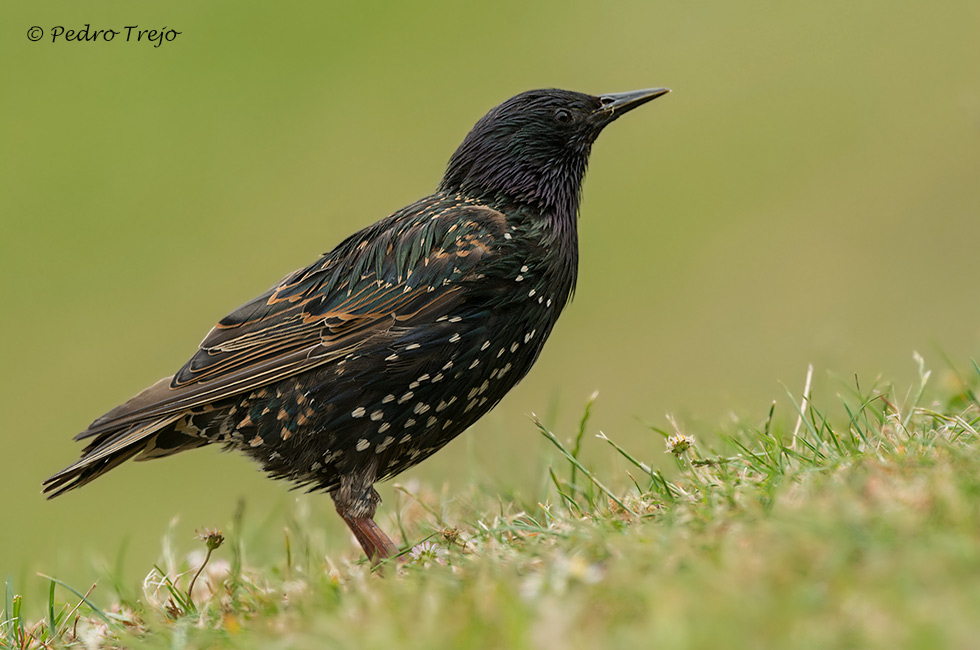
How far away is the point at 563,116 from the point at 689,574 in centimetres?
331

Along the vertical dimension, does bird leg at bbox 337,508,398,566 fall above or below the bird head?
below

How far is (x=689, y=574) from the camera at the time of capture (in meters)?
2.62

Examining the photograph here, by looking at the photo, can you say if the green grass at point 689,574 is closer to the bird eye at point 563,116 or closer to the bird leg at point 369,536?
the bird leg at point 369,536

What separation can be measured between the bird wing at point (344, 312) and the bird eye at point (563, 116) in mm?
786

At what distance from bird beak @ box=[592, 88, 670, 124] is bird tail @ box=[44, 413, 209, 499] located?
260 centimetres

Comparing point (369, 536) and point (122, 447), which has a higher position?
point (122, 447)

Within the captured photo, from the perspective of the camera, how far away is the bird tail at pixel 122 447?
4.82 meters

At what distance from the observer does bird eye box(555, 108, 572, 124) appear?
5.46 m

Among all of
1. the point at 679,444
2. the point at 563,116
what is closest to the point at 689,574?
the point at 679,444

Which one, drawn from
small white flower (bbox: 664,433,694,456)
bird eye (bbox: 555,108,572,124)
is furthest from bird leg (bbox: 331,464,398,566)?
bird eye (bbox: 555,108,572,124)

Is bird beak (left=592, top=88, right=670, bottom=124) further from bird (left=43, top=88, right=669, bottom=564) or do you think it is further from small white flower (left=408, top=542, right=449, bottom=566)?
small white flower (left=408, top=542, right=449, bottom=566)
